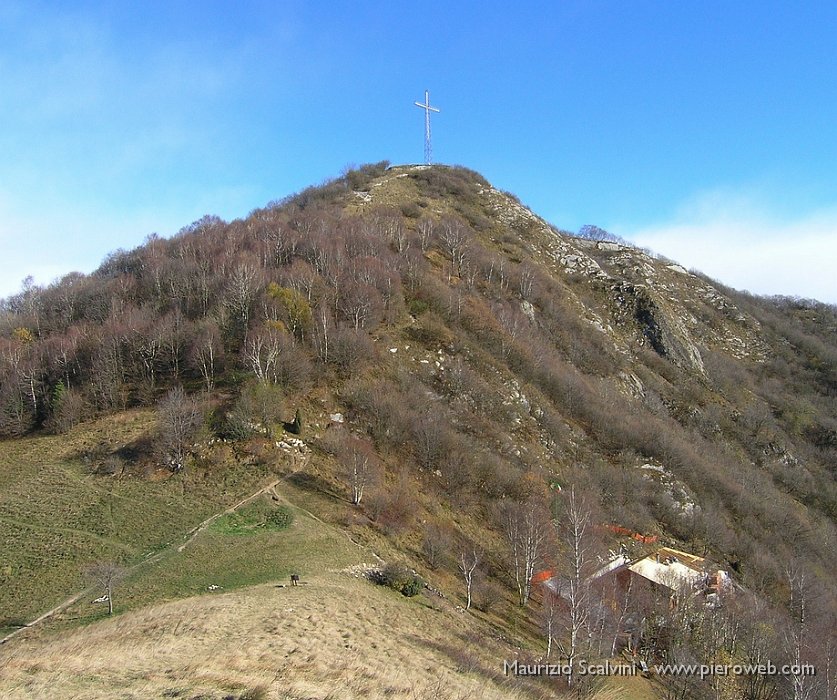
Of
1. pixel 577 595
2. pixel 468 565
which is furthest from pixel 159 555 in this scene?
pixel 577 595

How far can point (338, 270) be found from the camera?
55625 millimetres

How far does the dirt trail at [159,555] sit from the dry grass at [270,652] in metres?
1.41

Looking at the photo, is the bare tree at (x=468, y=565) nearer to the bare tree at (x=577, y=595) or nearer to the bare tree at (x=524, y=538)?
the bare tree at (x=524, y=538)

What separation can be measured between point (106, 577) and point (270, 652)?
869cm

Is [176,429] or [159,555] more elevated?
[176,429]

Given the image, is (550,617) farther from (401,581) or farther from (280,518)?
(280,518)

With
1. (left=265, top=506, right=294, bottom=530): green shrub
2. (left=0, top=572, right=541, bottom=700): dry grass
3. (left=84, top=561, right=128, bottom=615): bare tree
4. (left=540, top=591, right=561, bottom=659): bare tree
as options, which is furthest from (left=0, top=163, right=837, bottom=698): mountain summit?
(left=84, top=561, right=128, bottom=615): bare tree

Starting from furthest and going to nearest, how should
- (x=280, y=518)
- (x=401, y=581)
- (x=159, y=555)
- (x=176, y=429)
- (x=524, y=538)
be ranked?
(x=176, y=429) → (x=524, y=538) → (x=280, y=518) → (x=401, y=581) → (x=159, y=555)

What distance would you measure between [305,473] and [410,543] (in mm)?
8099

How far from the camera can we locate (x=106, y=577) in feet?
69.5

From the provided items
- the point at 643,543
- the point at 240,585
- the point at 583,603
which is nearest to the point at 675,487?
the point at 643,543

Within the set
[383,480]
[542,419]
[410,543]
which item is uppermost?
[542,419]

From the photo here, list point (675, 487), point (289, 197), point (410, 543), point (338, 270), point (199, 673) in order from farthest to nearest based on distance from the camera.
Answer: point (289, 197) → point (338, 270) → point (675, 487) → point (410, 543) → point (199, 673)

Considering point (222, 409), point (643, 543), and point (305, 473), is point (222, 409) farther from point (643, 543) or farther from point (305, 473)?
point (643, 543)
